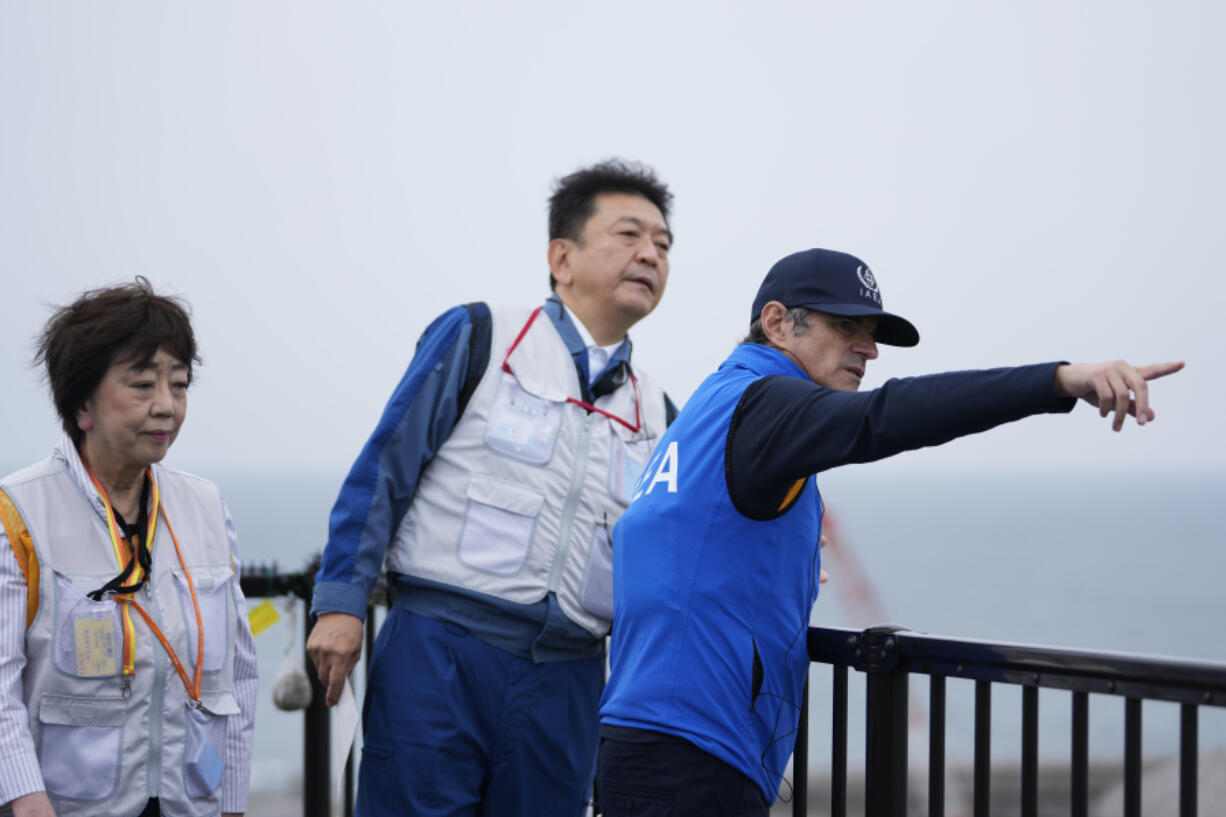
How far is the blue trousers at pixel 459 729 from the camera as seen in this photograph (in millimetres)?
2250

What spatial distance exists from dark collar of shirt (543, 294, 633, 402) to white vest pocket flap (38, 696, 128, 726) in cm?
110

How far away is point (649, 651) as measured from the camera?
174 cm

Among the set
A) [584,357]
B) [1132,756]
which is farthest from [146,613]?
Result: [1132,756]

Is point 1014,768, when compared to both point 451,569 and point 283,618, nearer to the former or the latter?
point 451,569

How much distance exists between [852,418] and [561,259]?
1420 millimetres

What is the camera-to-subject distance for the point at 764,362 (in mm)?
1832

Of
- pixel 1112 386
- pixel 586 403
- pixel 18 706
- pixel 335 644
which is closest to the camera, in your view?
pixel 1112 386

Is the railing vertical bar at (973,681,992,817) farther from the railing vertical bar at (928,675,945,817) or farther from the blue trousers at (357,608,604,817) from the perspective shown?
the blue trousers at (357,608,604,817)

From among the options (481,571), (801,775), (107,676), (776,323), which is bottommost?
(801,775)

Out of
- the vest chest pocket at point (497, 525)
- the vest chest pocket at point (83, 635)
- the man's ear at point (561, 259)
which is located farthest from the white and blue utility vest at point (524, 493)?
the vest chest pocket at point (83, 635)

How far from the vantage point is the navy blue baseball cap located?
185cm

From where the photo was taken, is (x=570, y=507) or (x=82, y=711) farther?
(x=570, y=507)

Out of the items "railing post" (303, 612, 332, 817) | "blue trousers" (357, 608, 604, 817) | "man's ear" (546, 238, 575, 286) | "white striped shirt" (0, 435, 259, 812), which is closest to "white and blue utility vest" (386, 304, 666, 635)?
"blue trousers" (357, 608, 604, 817)

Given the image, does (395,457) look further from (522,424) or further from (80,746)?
(80,746)
